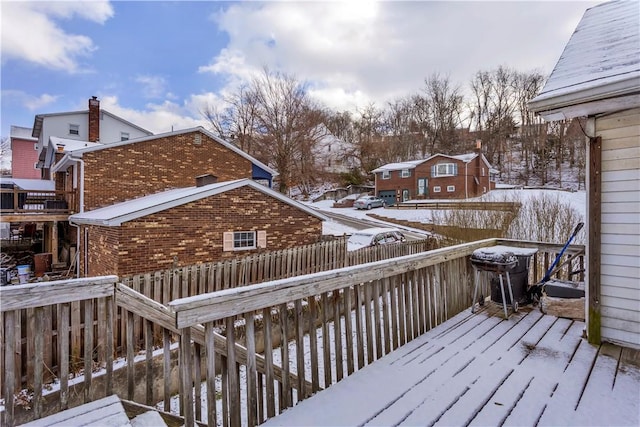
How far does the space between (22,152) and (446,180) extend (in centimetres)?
3959

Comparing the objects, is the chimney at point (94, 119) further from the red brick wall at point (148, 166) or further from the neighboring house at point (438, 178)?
the neighboring house at point (438, 178)

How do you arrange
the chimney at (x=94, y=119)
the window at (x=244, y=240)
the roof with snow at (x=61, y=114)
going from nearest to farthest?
the window at (x=244, y=240) → the chimney at (x=94, y=119) → the roof with snow at (x=61, y=114)

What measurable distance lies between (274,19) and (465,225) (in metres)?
9.43

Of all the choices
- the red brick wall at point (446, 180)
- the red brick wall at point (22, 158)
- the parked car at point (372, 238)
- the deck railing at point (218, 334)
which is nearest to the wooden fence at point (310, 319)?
the deck railing at point (218, 334)

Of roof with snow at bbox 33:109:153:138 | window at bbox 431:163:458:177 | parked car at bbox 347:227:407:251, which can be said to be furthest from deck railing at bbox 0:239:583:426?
window at bbox 431:163:458:177

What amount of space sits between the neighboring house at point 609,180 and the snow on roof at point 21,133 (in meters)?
39.1

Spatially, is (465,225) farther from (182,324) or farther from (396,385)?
(182,324)

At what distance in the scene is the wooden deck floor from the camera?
226cm

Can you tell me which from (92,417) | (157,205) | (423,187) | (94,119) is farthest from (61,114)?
(423,187)

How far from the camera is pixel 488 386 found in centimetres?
265

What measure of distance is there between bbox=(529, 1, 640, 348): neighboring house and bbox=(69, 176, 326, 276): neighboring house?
8188 millimetres

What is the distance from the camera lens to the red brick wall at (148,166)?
1248 cm

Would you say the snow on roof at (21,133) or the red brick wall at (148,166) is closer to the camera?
the red brick wall at (148,166)

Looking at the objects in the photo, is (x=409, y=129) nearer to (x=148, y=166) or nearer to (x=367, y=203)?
(x=367, y=203)
